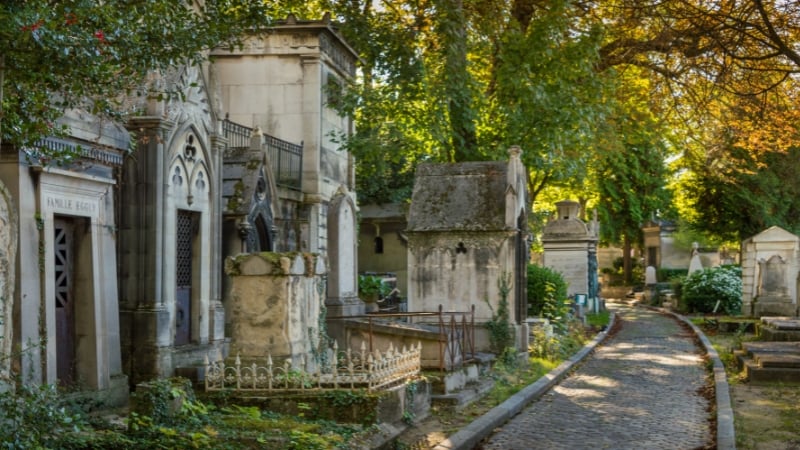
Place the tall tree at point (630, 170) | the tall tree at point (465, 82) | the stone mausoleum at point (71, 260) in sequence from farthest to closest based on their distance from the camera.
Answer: the tall tree at point (630, 170) < the tall tree at point (465, 82) < the stone mausoleum at point (71, 260)

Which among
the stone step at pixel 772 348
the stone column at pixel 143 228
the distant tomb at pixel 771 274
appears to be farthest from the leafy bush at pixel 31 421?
the distant tomb at pixel 771 274

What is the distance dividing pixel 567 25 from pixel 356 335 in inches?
422

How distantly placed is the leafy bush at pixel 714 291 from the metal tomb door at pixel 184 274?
22.3m

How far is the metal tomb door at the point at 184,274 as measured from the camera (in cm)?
1298

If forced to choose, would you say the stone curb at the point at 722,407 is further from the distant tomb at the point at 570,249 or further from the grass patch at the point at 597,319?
the distant tomb at the point at 570,249

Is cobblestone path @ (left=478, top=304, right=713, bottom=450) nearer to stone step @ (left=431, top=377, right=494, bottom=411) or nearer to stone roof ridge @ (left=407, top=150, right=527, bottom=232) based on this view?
stone step @ (left=431, top=377, right=494, bottom=411)

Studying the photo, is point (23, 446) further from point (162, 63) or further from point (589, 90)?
point (589, 90)

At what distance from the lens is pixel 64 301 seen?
1057 centimetres

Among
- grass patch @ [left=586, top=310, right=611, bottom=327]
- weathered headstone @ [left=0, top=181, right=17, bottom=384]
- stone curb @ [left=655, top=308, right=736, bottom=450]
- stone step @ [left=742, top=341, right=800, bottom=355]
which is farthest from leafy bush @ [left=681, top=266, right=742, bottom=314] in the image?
weathered headstone @ [left=0, top=181, right=17, bottom=384]

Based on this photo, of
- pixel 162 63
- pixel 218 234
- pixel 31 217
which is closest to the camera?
pixel 162 63

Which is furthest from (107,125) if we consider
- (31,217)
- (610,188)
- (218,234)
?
(610,188)

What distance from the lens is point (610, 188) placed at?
42531mm

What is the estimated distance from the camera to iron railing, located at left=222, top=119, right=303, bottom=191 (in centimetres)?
1792

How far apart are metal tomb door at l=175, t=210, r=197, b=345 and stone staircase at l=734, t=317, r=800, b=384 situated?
8.16 m
